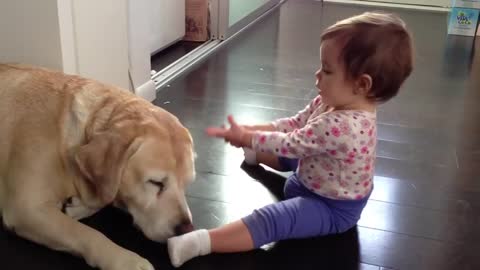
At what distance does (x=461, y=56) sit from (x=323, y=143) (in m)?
2.54

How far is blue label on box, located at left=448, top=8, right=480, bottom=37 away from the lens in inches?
167

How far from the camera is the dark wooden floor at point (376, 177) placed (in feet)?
4.68

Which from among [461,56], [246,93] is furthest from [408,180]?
[461,56]

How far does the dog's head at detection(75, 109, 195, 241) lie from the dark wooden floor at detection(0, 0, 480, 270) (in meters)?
0.12

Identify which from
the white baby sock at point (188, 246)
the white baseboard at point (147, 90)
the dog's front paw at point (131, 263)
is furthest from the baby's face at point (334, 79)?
the white baseboard at point (147, 90)

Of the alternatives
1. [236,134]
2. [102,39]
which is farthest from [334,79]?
[102,39]

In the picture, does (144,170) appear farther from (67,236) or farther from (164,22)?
(164,22)

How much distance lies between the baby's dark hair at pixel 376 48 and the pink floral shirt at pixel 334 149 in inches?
4.2

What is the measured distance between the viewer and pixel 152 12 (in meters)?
2.95

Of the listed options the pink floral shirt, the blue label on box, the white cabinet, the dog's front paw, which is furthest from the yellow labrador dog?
the blue label on box

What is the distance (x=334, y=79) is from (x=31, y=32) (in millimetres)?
961

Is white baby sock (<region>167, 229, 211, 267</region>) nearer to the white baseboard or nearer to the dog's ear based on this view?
the dog's ear

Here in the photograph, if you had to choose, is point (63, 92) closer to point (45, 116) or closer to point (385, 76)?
point (45, 116)

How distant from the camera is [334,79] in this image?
145 centimetres
